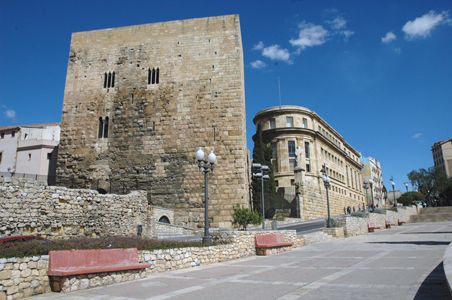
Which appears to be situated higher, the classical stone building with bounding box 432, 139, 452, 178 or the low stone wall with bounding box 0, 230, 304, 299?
the classical stone building with bounding box 432, 139, 452, 178

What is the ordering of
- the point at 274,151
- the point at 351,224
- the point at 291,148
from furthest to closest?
the point at 274,151 → the point at 291,148 → the point at 351,224

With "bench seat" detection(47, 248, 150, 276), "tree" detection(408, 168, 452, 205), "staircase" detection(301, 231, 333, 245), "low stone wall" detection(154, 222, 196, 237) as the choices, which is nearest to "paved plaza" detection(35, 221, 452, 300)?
"bench seat" detection(47, 248, 150, 276)

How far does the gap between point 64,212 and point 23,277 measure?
8775mm

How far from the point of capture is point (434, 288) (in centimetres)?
575

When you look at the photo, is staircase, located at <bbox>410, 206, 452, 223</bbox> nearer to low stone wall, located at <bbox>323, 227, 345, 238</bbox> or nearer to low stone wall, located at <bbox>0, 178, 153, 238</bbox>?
low stone wall, located at <bbox>323, 227, 345, 238</bbox>

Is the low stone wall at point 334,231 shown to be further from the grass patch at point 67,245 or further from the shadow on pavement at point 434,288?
the shadow on pavement at point 434,288

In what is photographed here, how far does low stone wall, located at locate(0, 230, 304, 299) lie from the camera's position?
6.05 meters

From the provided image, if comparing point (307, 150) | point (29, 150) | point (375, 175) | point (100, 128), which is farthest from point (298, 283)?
point (375, 175)

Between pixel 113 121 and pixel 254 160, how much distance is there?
17324 mm

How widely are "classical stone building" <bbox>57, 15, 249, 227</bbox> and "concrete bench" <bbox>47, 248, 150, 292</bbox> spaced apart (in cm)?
1226

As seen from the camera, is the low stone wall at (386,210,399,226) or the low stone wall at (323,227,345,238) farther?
the low stone wall at (386,210,399,226)

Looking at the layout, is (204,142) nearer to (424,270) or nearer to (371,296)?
(424,270)

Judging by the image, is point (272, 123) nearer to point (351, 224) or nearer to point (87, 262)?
point (351, 224)

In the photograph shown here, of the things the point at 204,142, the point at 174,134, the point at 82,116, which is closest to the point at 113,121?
the point at 82,116
